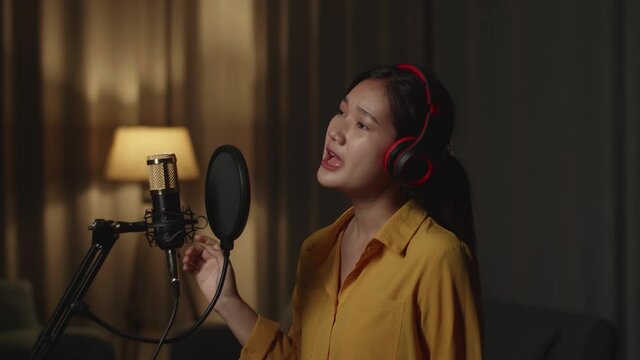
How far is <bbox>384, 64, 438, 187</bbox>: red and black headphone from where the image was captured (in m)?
1.32

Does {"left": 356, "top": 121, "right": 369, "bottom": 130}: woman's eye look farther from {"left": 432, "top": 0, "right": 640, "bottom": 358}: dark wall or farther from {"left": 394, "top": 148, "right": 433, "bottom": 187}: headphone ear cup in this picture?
{"left": 432, "top": 0, "right": 640, "bottom": 358}: dark wall

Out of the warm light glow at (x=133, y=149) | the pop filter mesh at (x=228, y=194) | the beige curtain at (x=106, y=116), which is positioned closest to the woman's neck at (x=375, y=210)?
the pop filter mesh at (x=228, y=194)

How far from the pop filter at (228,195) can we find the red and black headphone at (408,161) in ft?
1.02

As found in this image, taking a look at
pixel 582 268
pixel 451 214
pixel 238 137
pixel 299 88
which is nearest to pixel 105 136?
pixel 238 137

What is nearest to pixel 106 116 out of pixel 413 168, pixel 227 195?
pixel 413 168

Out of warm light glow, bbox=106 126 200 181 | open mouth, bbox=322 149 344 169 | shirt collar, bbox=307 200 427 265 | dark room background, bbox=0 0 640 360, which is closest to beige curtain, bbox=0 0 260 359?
dark room background, bbox=0 0 640 360

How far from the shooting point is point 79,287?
41.7 inches

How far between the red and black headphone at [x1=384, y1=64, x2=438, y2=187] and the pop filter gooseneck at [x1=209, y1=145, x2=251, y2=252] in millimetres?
307

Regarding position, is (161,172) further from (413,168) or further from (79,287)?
(413,168)

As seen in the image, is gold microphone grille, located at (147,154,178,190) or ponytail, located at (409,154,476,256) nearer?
gold microphone grille, located at (147,154,178,190)

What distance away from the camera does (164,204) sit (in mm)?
1124

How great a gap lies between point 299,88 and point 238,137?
1.09 ft

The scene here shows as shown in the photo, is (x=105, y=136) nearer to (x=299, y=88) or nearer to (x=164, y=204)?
(x=299, y=88)

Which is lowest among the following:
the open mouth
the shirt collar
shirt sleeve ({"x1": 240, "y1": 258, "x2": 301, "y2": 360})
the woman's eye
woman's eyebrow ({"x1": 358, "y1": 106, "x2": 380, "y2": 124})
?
shirt sleeve ({"x1": 240, "y1": 258, "x2": 301, "y2": 360})
